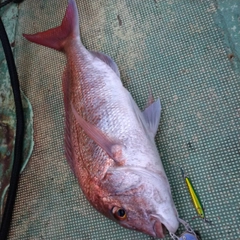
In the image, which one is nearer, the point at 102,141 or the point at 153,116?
the point at 102,141

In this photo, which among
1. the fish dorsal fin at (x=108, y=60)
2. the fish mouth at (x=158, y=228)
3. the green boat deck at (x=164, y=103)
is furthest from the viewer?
the fish dorsal fin at (x=108, y=60)

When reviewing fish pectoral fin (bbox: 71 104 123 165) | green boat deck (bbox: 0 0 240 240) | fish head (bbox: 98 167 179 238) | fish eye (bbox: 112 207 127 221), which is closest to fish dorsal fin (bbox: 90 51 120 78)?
green boat deck (bbox: 0 0 240 240)

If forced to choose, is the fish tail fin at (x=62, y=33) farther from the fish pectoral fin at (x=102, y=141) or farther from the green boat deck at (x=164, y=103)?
the fish pectoral fin at (x=102, y=141)

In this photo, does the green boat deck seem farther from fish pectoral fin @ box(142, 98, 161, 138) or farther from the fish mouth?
the fish mouth

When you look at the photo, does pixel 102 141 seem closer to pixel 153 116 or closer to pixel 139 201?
pixel 139 201

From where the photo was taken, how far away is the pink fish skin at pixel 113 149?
4.61ft

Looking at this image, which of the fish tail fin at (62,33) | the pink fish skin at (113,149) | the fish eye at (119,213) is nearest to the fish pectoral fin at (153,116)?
the pink fish skin at (113,149)

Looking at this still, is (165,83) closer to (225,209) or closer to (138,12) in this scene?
(138,12)

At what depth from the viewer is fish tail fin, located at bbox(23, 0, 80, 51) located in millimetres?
1988

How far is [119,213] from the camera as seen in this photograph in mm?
Answer: 1414

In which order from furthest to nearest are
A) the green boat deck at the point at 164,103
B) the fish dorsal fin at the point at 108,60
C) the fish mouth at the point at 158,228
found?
the fish dorsal fin at the point at 108,60
the green boat deck at the point at 164,103
the fish mouth at the point at 158,228

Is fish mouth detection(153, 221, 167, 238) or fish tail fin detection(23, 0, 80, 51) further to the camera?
fish tail fin detection(23, 0, 80, 51)

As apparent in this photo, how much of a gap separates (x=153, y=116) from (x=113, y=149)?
0.39 metres

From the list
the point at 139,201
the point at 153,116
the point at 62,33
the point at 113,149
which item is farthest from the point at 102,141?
the point at 62,33
